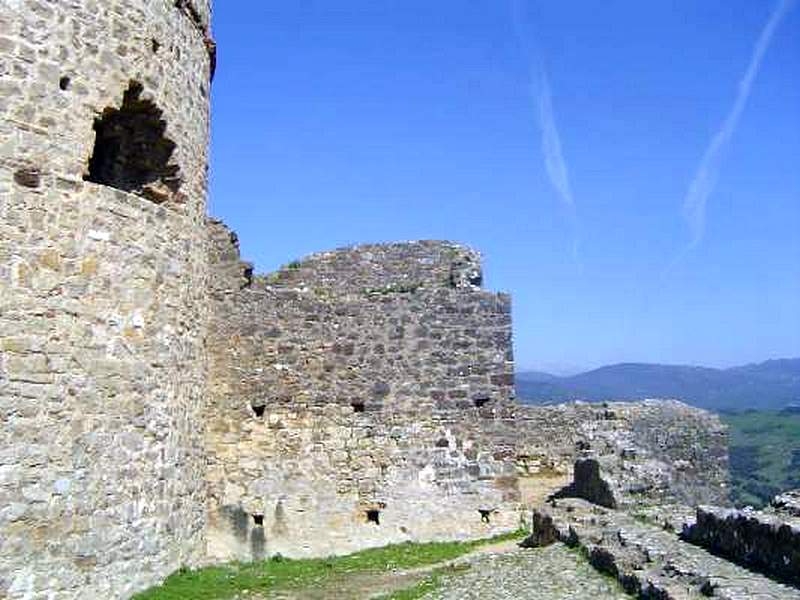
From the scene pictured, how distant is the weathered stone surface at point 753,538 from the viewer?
7.82 meters

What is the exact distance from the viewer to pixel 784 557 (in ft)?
Answer: 26.0

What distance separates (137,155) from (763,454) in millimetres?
82818

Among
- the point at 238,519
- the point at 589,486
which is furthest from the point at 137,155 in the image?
the point at 589,486

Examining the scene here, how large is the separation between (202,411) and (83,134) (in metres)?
4.68

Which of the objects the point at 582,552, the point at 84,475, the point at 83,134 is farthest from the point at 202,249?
the point at 582,552

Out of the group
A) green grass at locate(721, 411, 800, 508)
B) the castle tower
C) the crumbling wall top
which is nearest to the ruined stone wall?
the crumbling wall top

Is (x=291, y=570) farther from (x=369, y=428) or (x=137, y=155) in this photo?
(x=137, y=155)

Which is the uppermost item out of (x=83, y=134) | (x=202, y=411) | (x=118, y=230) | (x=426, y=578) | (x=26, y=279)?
(x=83, y=134)

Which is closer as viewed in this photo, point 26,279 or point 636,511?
point 26,279

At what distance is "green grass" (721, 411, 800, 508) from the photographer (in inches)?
2198

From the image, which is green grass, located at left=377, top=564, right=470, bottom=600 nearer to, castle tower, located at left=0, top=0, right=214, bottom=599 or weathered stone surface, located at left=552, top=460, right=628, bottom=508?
weathered stone surface, located at left=552, top=460, right=628, bottom=508

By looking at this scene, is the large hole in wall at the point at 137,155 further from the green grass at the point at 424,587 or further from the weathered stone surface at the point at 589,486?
the weathered stone surface at the point at 589,486

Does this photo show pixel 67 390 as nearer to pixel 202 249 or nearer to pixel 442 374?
pixel 202 249

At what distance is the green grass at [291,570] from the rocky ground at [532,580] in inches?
30.0
